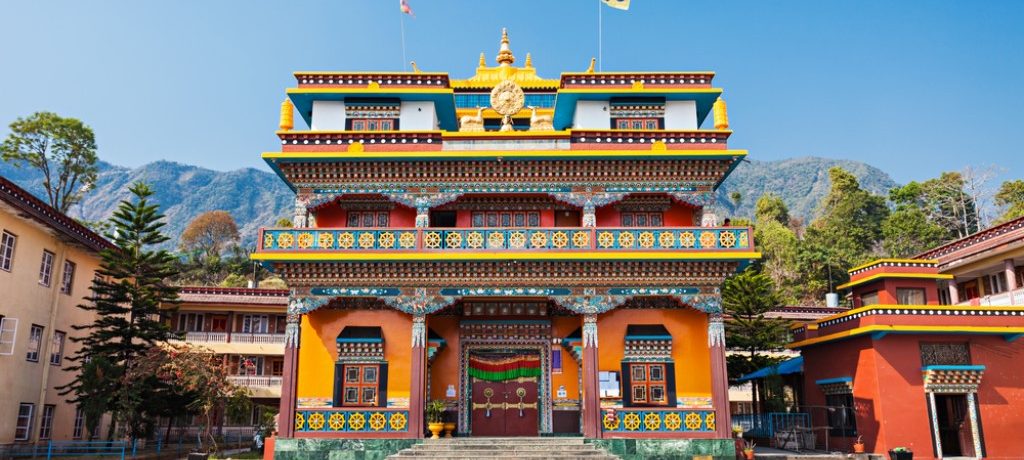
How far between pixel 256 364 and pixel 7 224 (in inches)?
623

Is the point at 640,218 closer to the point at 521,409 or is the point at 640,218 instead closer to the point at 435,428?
the point at 521,409

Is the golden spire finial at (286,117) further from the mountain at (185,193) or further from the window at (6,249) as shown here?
the mountain at (185,193)

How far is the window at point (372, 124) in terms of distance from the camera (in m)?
23.0

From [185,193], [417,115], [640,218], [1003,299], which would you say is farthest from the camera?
[185,193]

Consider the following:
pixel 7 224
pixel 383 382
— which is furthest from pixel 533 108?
pixel 7 224

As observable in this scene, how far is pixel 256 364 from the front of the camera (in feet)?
118

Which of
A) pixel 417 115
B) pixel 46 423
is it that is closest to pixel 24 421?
pixel 46 423

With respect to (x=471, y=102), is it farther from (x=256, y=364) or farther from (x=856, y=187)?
(x=856, y=187)

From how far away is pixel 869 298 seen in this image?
24.1 m

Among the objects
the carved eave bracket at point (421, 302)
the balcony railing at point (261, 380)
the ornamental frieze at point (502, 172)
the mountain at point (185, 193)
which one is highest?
the mountain at point (185, 193)

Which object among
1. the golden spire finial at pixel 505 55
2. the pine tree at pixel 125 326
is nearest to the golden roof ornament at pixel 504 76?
the golden spire finial at pixel 505 55

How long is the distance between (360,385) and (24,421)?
11.8 metres

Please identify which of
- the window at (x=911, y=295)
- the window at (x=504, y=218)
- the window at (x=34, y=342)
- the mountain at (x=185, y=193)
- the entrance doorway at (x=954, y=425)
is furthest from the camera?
the mountain at (x=185, y=193)

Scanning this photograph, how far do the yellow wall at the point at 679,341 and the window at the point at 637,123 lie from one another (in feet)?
19.3
